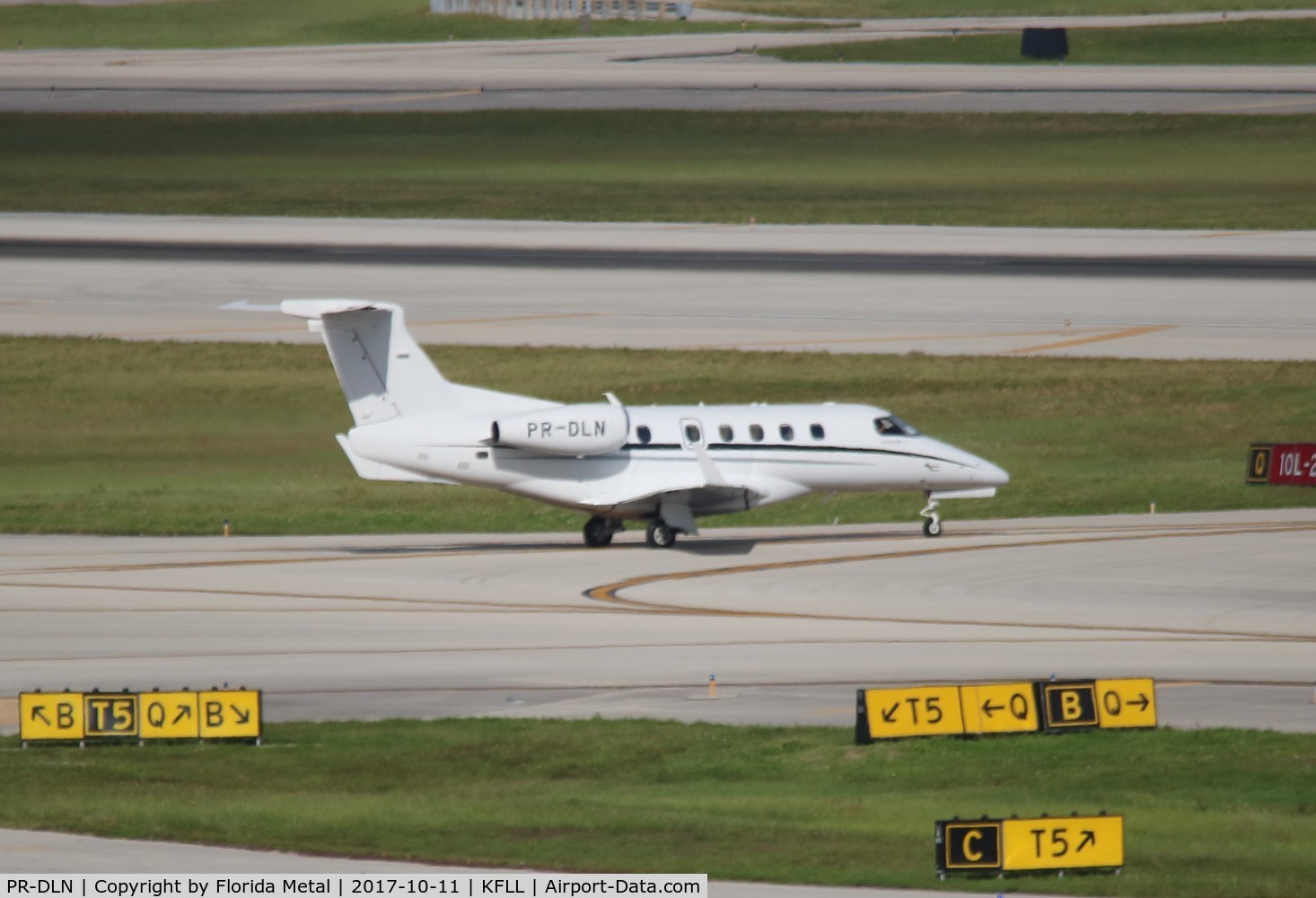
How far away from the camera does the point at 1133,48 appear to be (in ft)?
408

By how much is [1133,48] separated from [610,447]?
3498 inches

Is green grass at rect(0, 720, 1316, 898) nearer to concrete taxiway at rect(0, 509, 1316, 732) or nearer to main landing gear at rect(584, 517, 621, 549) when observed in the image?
concrete taxiway at rect(0, 509, 1316, 732)

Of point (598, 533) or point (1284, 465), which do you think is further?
point (1284, 465)

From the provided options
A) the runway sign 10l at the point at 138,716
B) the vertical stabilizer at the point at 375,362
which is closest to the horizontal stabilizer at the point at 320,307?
the vertical stabilizer at the point at 375,362

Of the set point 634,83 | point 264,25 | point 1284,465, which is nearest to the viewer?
point 1284,465

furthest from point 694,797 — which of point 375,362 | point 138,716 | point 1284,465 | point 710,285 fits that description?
point 710,285

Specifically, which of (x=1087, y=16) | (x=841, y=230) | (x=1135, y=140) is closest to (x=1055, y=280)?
(x=841, y=230)

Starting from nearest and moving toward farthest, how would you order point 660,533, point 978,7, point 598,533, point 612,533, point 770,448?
point 770,448 → point 660,533 → point 598,533 → point 612,533 → point 978,7

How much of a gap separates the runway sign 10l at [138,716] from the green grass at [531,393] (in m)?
23.1

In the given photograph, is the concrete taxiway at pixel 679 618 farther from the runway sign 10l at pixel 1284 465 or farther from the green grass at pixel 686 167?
the green grass at pixel 686 167

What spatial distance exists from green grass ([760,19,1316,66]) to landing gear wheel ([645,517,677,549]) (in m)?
81.8

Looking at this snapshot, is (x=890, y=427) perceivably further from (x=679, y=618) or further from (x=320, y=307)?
(x=320, y=307)

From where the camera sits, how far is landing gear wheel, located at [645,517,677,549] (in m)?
45.8

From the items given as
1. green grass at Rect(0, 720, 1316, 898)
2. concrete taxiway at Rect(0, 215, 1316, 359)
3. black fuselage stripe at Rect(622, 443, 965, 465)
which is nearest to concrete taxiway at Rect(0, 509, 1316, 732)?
black fuselage stripe at Rect(622, 443, 965, 465)
